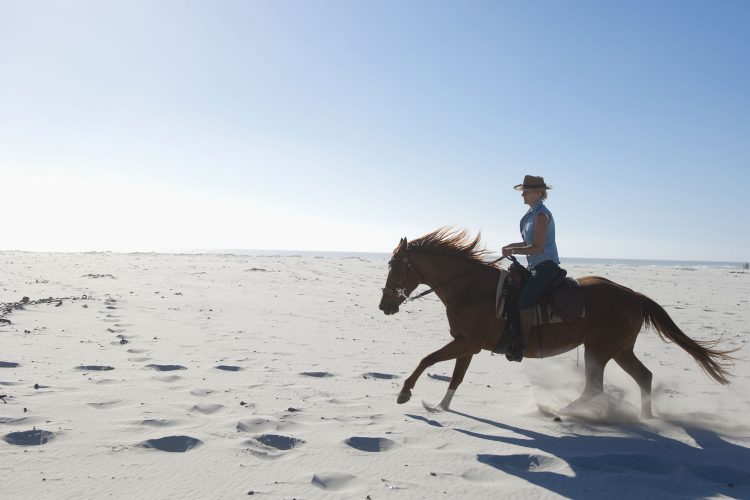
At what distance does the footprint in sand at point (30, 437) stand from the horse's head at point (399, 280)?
12.2ft

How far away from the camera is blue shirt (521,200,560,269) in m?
6.14

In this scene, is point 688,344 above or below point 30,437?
above

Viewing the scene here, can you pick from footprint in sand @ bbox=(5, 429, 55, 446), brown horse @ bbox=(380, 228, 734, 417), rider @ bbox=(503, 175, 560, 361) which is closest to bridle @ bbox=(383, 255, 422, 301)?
brown horse @ bbox=(380, 228, 734, 417)

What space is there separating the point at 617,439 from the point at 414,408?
2096 mm

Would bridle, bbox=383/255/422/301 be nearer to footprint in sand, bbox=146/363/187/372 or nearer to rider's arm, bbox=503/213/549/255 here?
rider's arm, bbox=503/213/549/255

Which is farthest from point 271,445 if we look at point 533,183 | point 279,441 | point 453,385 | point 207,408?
point 533,183

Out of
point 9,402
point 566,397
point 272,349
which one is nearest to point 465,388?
point 566,397

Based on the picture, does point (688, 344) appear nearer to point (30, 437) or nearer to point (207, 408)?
point (207, 408)

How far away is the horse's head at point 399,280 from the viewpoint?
21.9ft

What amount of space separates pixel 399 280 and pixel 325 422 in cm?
214

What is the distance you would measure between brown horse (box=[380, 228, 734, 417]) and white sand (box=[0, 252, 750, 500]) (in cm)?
40

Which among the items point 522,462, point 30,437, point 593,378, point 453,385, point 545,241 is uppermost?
point 545,241

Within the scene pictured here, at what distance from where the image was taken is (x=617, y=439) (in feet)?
16.7

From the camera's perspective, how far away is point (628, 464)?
4.46 m
